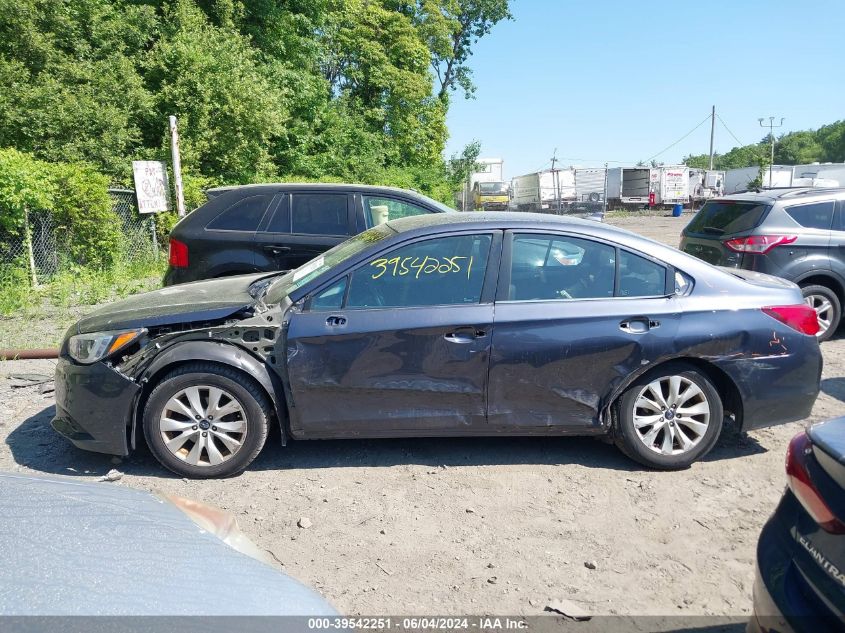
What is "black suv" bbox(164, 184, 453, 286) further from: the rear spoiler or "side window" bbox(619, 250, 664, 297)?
the rear spoiler

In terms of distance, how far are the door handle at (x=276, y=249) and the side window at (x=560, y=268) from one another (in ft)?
11.4

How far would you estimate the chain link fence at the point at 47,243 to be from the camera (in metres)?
10.7

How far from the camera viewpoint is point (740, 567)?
142 inches

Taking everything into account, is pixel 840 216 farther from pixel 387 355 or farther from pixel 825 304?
pixel 387 355

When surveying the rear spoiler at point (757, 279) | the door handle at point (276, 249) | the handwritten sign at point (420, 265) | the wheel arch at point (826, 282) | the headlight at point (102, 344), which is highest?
the handwritten sign at point (420, 265)

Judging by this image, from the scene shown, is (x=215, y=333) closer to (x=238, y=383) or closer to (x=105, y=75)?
(x=238, y=383)

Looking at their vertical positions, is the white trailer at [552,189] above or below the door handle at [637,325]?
above

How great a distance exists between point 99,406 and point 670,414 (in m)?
3.66

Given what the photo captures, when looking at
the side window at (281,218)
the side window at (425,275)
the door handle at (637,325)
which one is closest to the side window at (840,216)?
the door handle at (637,325)

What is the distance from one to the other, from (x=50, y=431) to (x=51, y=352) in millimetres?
2342


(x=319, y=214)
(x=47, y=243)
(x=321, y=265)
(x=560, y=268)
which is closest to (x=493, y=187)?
(x=47, y=243)

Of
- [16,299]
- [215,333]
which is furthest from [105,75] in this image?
[215,333]

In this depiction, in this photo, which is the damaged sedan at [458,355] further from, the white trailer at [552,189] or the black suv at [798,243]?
the white trailer at [552,189]

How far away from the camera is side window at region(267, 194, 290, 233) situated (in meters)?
7.54
